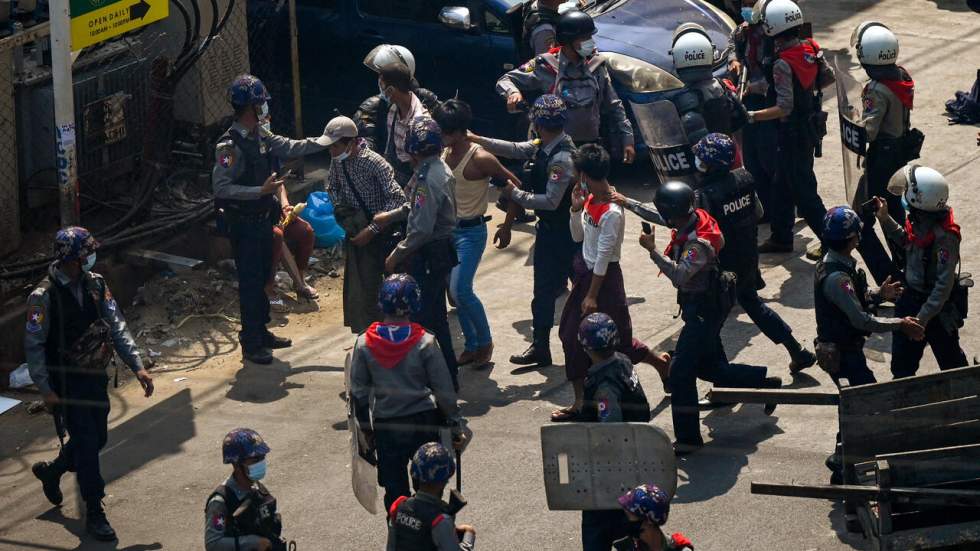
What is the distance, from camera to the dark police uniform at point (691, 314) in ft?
25.8

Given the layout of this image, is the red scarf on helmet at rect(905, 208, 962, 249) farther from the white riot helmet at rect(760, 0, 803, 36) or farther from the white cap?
the white cap

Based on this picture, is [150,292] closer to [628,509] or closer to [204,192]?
[204,192]

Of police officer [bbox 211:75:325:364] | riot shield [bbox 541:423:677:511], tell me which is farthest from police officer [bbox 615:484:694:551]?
police officer [bbox 211:75:325:364]

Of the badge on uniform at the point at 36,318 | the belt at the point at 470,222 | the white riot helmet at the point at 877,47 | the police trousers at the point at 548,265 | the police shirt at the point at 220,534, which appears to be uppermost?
the white riot helmet at the point at 877,47

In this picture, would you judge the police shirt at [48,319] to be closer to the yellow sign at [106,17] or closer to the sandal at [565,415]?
the yellow sign at [106,17]

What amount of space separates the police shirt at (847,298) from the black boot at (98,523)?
12.6 feet

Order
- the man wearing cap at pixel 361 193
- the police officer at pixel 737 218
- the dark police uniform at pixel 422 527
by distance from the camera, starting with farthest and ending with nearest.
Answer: the man wearing cap at pixel 361 193 → the police officer at pixel 737 218 → the dark police uniform at pixel 422 527

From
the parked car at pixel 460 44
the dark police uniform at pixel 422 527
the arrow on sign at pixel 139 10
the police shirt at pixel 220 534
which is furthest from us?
the parked car at pixel 460 44

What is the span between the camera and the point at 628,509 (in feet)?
18.9

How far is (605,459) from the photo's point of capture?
6316mm

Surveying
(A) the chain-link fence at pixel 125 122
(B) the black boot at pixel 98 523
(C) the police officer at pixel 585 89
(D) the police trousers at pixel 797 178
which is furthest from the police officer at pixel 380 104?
(B) the black boot at pixel 98 523

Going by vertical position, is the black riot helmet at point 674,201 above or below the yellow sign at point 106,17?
below

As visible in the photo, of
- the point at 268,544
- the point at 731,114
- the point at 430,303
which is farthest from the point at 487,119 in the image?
the point at 268,544

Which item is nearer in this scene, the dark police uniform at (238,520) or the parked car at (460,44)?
the dark police uniform at (238,520)
